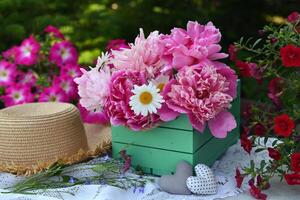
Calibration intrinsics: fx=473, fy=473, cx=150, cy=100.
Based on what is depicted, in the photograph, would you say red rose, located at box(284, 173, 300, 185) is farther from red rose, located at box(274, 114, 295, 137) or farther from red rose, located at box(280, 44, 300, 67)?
red rose, located at box(280, 44, 300, 67)

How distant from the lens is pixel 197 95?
1107 mm

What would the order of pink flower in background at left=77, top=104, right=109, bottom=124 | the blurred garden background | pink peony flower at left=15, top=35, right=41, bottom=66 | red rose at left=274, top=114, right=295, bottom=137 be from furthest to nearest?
1. the blurred garden background
2. pink peony flower at left=15, top=35, right=41, bottom=66
3. pink flower in background at left=77, top=104, right=109, bottom=124
4. red rose at left=274, top=114, right=295, bottom=137

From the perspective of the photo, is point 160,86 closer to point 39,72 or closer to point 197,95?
point 197,95

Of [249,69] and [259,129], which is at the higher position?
[249,69]

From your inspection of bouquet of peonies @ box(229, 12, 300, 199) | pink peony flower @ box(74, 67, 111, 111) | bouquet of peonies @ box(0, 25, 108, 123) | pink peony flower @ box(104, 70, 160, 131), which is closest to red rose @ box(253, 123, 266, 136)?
bouquet of peonies @ box(229, 12, 300, 199)

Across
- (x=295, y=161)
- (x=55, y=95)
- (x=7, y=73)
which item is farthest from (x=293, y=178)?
(x=7, y=73)

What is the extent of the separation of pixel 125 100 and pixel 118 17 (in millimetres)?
1742

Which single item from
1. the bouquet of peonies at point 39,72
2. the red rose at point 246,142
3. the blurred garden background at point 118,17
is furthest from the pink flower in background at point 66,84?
the red rose at point 246,142

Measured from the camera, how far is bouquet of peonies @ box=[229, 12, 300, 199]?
3.45 ft

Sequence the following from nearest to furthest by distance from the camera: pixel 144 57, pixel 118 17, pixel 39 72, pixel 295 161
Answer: pixel 295 161 < pixel 144 57 < pixel 39 72 < pixel 118 17

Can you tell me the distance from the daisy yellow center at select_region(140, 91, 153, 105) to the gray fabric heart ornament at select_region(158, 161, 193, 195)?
0.18 m

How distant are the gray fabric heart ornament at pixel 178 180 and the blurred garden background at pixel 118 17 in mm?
1555

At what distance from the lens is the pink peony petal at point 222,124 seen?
3.75 ft

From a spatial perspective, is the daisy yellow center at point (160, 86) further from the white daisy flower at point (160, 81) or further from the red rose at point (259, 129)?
the red rose at point (259, 129)
